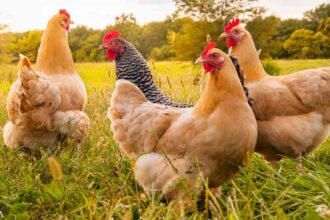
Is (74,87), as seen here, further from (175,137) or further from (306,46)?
(306,46)

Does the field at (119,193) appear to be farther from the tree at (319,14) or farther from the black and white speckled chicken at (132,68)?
the tree at (319,14)

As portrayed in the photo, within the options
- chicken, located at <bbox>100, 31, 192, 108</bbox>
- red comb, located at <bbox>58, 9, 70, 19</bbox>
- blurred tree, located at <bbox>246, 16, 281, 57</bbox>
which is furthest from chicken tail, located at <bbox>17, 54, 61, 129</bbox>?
blurred tree, located at <bbox>246, 16, 281, 57</bbox>

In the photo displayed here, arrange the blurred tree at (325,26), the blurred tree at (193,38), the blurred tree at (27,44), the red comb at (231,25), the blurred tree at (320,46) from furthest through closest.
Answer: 1. the blurred tree at (325,26)
2. the blurred tree at (320,46)
3. the blurred tree at (193,38)
4. the blurred tree at (27,44)
5. the red comb at (231,25)

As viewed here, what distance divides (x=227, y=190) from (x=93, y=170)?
3.72 feet

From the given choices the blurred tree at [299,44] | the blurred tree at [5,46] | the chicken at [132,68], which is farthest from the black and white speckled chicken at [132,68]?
the blurred tree at [299,44]

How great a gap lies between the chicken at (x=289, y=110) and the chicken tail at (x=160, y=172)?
1231 mm

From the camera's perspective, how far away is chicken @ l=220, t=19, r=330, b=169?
13.1 ft

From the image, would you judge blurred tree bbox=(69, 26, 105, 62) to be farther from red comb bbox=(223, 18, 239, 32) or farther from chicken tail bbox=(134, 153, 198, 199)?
chicken tail bbox=(134, 153, 198, 199)

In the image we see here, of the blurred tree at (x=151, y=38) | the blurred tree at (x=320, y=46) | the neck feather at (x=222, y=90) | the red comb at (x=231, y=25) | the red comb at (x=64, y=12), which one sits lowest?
the blurred tree at (x=320, y=46)

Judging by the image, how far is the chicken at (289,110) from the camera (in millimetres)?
3982

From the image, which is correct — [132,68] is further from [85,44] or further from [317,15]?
[317,15]

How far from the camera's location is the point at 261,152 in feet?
13.5

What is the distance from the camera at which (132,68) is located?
3816 mm

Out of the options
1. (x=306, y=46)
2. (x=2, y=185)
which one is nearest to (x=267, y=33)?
(x=306, y=46)
